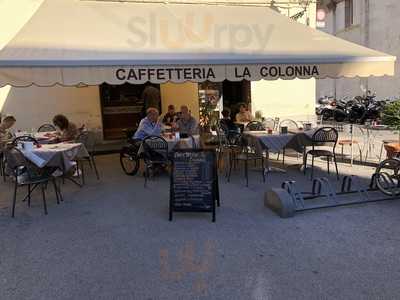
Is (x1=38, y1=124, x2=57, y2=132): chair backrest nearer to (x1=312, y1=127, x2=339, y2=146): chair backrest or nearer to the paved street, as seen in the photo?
the paved street

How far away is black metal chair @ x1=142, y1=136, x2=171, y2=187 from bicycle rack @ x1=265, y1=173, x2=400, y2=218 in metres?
2.18

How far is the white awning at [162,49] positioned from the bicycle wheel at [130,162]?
2.26 m

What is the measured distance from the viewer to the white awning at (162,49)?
5742 mm

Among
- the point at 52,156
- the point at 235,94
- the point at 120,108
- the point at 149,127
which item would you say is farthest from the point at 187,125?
the point at 235,94

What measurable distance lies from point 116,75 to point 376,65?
449 cm

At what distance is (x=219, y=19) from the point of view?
8.57 meters

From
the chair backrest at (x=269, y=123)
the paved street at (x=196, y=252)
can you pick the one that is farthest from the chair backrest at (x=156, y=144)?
the chair backrest at (x=269, y=123)

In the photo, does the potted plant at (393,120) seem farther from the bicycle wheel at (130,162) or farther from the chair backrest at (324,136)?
the bicycle wheel at (130,162)

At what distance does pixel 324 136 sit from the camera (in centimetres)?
750

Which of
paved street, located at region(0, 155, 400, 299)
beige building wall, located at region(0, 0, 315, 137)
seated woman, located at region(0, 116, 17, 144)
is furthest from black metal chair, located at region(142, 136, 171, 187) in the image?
beige building wall, located at region(0, 0, 315, 137)

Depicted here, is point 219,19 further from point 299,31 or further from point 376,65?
point 376,65

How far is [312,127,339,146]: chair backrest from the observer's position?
747 centimetres

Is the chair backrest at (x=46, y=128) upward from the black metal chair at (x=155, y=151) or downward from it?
upward

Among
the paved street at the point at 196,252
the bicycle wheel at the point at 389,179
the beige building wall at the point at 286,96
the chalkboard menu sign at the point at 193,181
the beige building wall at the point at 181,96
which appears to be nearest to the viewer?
the paved street at the point at 196,252
